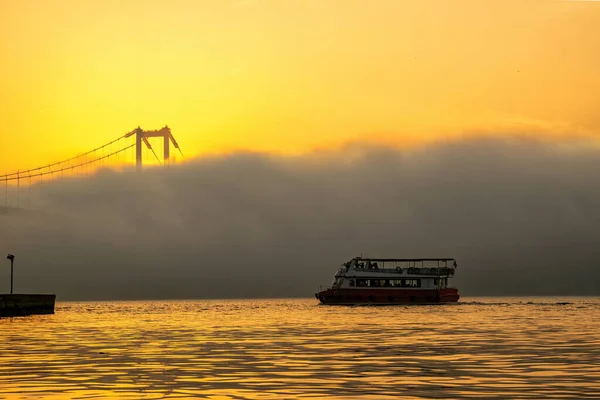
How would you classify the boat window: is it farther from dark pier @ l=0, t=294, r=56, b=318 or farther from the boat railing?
dark pier @ l=0, t=294, r=56, b=318

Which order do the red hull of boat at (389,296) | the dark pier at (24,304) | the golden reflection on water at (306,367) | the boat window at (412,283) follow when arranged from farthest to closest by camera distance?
the boat window at (412,283) < the red hull of boat at (389,296) < the dark pier at (24,304) < the golden reflection on water at (306,367)

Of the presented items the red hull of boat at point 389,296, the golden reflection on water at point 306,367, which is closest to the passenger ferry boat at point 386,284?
the red hull of boat at point 389,296

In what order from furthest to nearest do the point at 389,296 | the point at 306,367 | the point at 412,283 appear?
the point at 412,283 → the point at 389,296 → the point at 306,367

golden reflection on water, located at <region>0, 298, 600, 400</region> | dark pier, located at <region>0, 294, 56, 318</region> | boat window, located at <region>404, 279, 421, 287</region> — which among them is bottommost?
golden reflection on water, located at <region>0, 298, 600, 400</region>

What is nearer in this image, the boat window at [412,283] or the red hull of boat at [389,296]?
the red hull of boat at [389,296]

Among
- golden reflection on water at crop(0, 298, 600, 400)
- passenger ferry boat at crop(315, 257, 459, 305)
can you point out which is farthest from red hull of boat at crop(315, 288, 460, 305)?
golden reflection on water at crop(0, 298, 600, 400)

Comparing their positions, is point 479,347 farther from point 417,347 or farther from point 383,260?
point 383,260

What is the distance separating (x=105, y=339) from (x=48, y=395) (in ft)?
137

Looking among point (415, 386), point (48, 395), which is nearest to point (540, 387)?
point (415, 386)

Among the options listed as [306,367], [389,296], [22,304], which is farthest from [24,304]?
[306,367]

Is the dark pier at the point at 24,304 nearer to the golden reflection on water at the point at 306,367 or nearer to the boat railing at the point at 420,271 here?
the boat railing at the point at 420,271

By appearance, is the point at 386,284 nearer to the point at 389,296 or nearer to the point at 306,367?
the point at 389,296

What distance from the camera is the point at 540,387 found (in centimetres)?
3572

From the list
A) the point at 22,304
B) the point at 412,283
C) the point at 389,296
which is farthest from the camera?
the point at 412,283
